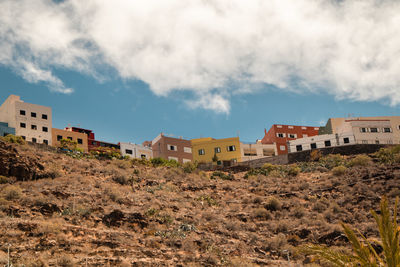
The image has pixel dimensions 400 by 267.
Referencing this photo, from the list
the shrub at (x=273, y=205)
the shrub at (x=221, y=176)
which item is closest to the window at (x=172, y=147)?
the shrub at (x=221, y=176)

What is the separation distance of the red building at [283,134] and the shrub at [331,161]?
18.6 metres

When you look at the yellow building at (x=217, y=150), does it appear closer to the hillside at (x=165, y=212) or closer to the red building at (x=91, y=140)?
the red building at (x=91, y=140)

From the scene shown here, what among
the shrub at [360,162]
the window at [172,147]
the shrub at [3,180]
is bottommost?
the shrub at [3,180]

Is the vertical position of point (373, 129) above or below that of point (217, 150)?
above

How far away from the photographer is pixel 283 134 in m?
77.1

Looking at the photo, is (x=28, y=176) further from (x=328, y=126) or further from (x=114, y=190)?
(x=328, y=126)

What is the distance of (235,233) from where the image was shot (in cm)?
2839

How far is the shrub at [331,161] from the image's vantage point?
50.3 metres

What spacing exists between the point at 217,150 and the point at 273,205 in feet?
121

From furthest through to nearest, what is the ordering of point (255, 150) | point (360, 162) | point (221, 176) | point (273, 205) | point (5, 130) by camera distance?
point (255, 150) < point (5, 130) < point (221, 176) < point (360, 162) < point (273, 205)

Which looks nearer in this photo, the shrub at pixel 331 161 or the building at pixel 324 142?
the shrub at pixel 331 161

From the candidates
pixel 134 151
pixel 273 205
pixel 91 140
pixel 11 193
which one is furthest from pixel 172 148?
pixel 11 193

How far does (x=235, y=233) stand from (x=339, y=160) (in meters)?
28.3

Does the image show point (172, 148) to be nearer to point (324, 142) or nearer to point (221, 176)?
point (221, 176)
